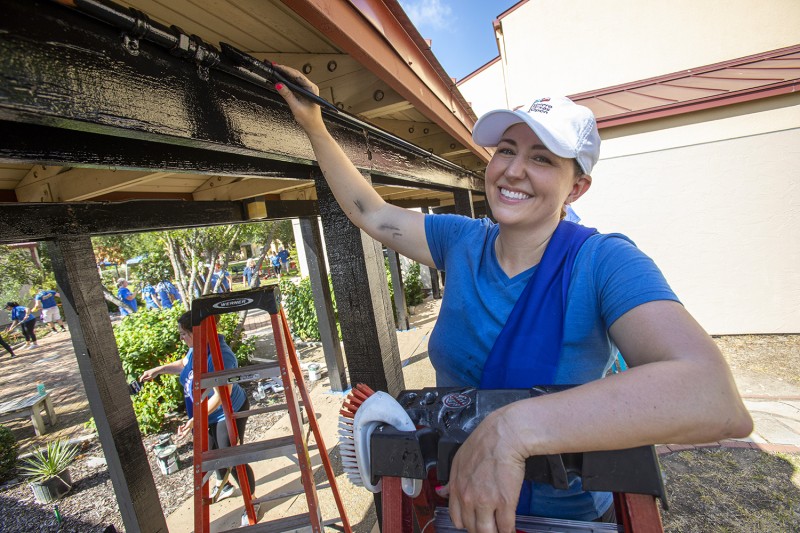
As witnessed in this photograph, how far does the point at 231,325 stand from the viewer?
7.80 meters

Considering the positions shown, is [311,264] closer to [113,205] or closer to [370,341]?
[113,205]

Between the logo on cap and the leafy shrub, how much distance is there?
341 inches

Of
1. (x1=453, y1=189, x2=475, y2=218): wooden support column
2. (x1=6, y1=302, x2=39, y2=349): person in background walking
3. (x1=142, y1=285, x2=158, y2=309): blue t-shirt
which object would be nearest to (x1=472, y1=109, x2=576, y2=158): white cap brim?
(x1=453, y1=189, x2=475, y2=218): wooden support column

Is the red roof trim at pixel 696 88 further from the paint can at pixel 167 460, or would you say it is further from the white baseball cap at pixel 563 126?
the paint can at pixel 167 460

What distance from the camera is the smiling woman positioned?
0.67m

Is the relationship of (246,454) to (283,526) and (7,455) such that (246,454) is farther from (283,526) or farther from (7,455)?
(7,455)

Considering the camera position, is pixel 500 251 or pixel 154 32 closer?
pixel 154 32

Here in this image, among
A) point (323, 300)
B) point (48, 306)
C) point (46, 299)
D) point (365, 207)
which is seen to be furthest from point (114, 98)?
point (48, 306)

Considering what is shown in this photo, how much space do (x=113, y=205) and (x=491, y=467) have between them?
138 inches

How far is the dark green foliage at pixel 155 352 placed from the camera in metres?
5.97

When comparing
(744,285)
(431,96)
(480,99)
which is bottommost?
(744,285)

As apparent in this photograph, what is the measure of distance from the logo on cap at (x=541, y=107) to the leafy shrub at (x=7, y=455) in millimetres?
8655

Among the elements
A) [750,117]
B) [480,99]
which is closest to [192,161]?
[750,117]

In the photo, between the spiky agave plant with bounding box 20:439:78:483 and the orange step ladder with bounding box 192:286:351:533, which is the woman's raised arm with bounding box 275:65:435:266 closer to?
the orange step ladder with bounding box 192:286:351:533
